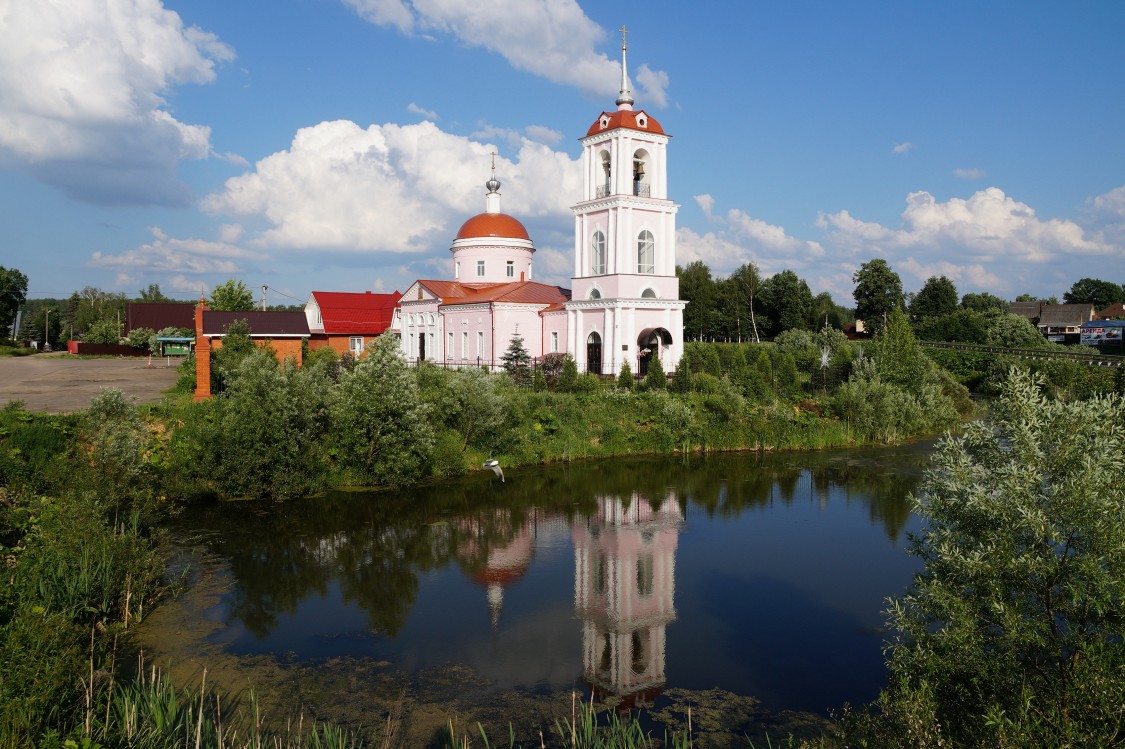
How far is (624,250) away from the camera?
32.6 metres

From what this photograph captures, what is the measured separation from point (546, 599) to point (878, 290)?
53519 mm

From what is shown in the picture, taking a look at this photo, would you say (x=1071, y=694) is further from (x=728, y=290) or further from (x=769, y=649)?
(x=728, y=290)

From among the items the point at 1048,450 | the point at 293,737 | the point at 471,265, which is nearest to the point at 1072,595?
the point at 1048,450

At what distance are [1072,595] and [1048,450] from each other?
1.39m

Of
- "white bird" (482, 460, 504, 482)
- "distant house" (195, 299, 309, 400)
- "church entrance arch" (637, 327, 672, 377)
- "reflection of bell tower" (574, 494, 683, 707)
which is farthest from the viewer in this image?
"distant house" (195, 299, 309, 400)

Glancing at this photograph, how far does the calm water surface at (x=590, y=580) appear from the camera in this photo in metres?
10.1

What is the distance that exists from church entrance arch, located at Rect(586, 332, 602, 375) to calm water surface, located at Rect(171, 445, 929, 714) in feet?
39.7

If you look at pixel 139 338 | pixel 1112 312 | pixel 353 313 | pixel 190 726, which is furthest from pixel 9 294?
pixel 1112 312

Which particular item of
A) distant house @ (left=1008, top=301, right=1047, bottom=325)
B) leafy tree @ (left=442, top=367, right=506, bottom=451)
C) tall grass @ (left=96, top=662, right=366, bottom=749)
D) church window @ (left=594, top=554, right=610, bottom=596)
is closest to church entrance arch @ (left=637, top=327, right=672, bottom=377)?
leafy tree @ (left=442, top=367, right=506, bottom=451)

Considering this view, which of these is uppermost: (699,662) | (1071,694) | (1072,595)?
(1072,595)

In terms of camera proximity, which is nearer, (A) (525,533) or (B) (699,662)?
(B) (699,662)

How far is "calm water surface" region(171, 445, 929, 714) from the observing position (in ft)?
33.0

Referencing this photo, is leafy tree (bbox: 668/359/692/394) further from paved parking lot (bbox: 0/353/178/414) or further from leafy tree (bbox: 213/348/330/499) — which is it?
paved parking lot (bbox: 0/353/178/414)

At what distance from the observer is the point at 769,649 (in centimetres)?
1052
